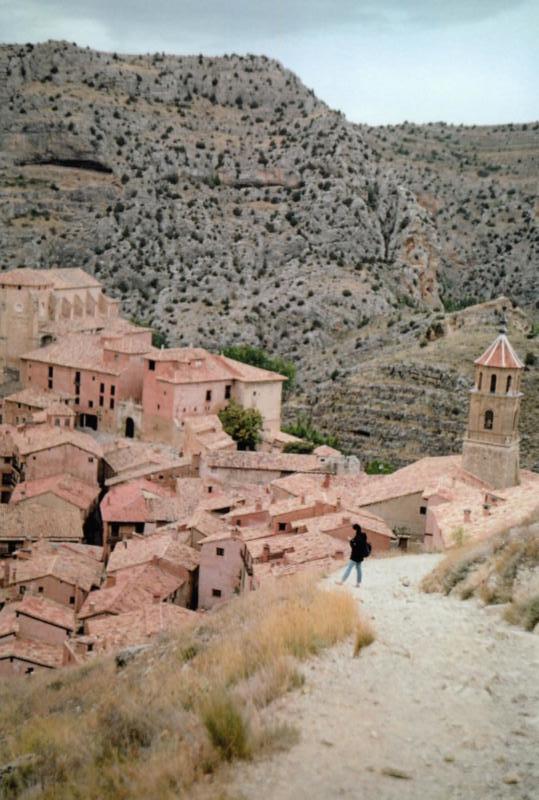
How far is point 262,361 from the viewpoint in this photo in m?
65.6

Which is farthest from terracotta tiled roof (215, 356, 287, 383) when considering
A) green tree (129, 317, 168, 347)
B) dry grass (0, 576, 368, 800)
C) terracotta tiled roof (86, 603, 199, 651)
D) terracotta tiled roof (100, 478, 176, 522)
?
dry grass (0, 576, 368, 800)

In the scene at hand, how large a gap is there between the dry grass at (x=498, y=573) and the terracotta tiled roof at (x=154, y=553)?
1411 centimetres

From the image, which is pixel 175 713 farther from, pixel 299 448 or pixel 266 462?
pixel 299 448

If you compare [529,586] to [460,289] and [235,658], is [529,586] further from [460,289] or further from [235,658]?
[460,289]

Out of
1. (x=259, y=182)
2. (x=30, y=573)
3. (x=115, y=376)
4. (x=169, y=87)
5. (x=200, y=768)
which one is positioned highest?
(x=169, y=87)

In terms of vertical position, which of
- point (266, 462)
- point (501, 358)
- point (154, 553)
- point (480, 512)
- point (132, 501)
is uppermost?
point (501, 358)

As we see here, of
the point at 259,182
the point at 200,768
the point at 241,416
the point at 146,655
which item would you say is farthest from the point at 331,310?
the point at 200,768

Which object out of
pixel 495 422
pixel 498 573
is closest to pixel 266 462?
pixel 495 422

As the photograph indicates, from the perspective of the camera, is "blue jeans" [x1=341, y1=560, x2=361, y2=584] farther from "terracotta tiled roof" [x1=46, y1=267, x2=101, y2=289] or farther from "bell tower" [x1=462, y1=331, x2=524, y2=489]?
"terracotta tiled roof" [x1=46, y1=267, x2=101, y2=289]

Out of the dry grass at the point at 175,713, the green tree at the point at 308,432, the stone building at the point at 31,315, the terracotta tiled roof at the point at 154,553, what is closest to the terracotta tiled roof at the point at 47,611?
the terracotta tiled roof at the point at 154,553

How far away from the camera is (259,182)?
88.2 metres

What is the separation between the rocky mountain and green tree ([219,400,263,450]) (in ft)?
41.0

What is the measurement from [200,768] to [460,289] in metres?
93.5

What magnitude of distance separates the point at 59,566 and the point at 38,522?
6.26m
